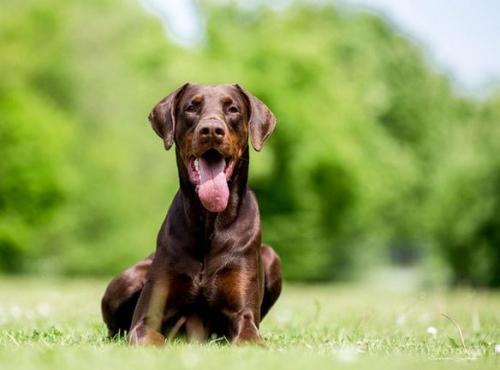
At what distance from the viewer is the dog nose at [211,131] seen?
19.6ft

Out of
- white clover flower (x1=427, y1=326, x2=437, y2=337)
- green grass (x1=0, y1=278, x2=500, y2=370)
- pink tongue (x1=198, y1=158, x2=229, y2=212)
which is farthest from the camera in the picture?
white clover flower (x1=427, y1=326, x2=437, y2=337)

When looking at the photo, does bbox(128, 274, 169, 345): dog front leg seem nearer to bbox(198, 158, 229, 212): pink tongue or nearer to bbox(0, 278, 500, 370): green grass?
bbox(0, 278, 500, 370): green grass

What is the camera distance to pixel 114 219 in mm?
37906

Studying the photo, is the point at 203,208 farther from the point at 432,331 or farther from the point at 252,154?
the point at 252,154

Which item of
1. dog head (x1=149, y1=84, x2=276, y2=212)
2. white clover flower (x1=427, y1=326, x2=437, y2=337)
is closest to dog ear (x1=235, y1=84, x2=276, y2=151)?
dog head (x1=149, y1=84, x2=276, y2=212)

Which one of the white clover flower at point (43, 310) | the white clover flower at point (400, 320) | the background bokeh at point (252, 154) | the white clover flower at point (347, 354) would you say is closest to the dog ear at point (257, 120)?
the white clover flower at point (347, 354)

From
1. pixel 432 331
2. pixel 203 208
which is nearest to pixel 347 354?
pixel 203 208

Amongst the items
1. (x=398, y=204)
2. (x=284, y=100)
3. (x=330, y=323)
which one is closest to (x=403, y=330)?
(x=330, y=323)

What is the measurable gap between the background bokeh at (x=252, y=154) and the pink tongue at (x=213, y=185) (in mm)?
23616

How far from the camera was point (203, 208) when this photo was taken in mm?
6395

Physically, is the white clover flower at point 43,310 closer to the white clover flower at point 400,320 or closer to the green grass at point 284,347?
the green grass at point 284,347

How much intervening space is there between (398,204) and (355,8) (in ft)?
37.1

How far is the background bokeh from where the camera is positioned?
33094 millimetres

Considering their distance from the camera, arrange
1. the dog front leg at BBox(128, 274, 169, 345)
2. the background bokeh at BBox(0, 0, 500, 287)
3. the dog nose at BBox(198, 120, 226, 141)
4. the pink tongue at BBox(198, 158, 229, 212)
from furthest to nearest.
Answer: the background bokeh at BBox(0, 0, 500, 287), the pink tongue at BBox(198, 158, 229, 212), the dog front leg at BBox(128, 274, 169, 345), the dog nose at BBox(198, 120, 226, 141)
